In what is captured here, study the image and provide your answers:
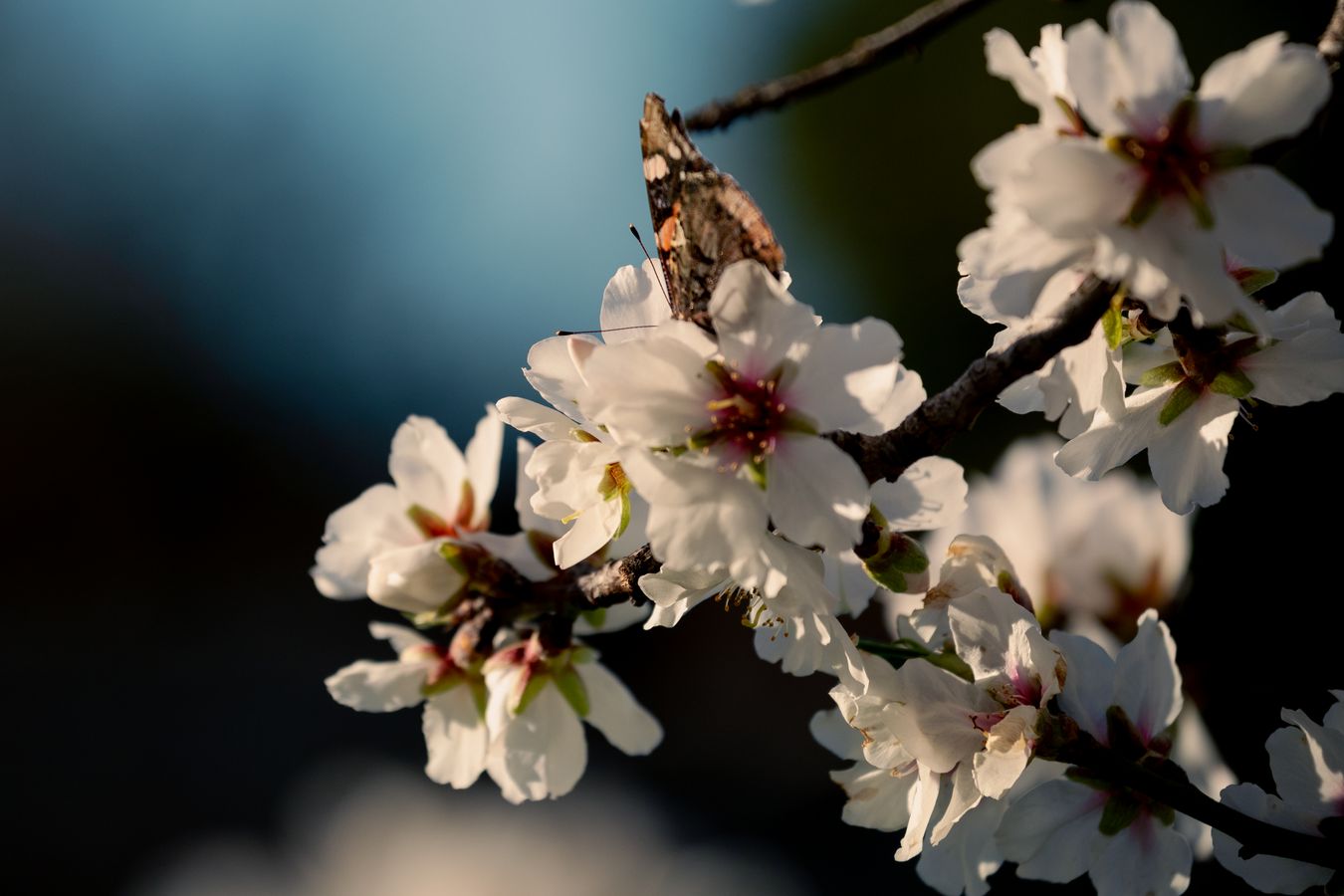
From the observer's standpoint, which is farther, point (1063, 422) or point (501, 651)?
point (501, 651)

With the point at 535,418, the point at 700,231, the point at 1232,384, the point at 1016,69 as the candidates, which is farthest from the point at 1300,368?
the point at 535,418

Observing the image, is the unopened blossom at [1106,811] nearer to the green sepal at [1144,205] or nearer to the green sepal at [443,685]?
the green sepal at [1144,205]

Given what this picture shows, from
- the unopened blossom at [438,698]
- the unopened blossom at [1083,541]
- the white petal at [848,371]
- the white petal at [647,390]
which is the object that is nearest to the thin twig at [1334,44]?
the white petal at [848,371]

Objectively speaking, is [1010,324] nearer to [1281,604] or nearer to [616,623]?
[616,623]

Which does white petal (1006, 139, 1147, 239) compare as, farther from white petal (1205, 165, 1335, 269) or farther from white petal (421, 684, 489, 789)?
white petal (421, 684, 489, 789)

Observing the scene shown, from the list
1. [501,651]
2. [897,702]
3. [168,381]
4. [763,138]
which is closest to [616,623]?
[501,651]

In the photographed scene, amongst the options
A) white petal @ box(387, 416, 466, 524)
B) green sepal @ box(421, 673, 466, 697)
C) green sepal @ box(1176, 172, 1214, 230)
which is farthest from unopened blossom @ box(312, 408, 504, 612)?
green sepal @ box(1176, 172, 1214, 230)

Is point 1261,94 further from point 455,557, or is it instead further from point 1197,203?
point 455,557

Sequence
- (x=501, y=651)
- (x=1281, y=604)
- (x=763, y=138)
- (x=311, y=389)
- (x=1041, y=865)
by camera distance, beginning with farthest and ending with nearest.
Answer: (x=311, y=389), (x=763, y=138), (x=1281, y=604), (x=501, y=651), (x=1041, y=865)
